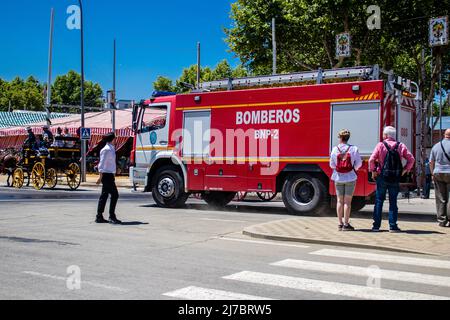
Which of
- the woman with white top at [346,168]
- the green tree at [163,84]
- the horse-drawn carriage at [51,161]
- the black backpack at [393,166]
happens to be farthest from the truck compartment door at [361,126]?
the green tree at [163,84]

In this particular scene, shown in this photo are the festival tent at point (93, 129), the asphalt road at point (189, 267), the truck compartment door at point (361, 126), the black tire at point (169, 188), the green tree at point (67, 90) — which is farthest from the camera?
the green tree at point (67, 90)

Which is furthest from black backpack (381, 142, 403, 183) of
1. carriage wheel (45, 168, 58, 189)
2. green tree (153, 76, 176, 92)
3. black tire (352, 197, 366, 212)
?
green tree (153, 76, 176, 92)

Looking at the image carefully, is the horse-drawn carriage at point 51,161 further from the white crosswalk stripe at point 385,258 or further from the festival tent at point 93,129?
the white crosswalk stripe at point 385,258

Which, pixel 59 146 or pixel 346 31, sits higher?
pixel 346 31

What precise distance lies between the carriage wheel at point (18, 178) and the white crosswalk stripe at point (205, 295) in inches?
774

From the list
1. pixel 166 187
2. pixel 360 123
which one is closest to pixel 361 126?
pixel 360 123

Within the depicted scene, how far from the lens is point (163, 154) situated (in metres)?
15.1

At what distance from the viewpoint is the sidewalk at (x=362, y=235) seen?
27.1 ft

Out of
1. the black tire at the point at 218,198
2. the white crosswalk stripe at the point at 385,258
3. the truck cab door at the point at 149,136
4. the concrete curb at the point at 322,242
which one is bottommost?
the white crosswalk stripe at the point at 385,258

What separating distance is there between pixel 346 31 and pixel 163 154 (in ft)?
53.4

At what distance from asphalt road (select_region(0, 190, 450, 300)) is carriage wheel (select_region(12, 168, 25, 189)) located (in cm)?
1322

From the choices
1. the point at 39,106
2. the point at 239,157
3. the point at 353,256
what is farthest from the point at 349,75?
the point at 39,106

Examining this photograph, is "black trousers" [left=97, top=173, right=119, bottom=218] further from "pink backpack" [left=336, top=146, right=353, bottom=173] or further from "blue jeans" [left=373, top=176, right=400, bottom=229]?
"blue jeans" [left=373, top=176, right=400, bottom=229]
